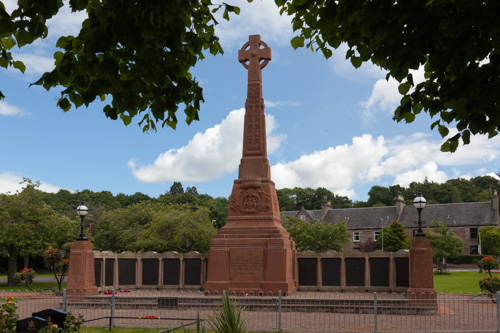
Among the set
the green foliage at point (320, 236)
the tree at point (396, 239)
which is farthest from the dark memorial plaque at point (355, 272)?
the tree at point (396, 239)

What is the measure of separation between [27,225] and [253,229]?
720 inches

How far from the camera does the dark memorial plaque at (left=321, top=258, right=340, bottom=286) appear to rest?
22500 millimetres

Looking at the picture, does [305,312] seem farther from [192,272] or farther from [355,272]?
[192,272]

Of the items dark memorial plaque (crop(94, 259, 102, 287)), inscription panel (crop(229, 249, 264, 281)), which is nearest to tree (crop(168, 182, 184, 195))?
dark memorial plaque (crop(94, 259, 102, 287))

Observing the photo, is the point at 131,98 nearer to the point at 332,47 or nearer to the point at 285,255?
the point at 332,47

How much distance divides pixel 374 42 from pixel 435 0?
1.08 m

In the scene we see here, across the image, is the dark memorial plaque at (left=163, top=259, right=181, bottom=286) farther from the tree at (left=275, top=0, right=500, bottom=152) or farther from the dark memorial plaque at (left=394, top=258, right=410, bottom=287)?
the tree at (left=275, top=0, right=500, bottom=152)

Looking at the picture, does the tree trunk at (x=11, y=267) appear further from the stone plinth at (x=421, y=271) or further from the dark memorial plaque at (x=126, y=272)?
the stone plinth at (x=421, y=271)

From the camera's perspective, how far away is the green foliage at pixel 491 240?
185ft

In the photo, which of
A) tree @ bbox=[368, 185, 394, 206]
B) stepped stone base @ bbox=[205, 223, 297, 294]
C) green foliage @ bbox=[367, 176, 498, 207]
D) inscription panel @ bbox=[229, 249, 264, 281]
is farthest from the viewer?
tree @ bbox=[368, 185, 394, 206]

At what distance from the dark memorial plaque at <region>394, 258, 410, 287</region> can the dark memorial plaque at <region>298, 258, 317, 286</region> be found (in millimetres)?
3726

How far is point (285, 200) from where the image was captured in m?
100

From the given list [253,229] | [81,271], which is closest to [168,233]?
[81,271]

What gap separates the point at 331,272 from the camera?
22.5 m
